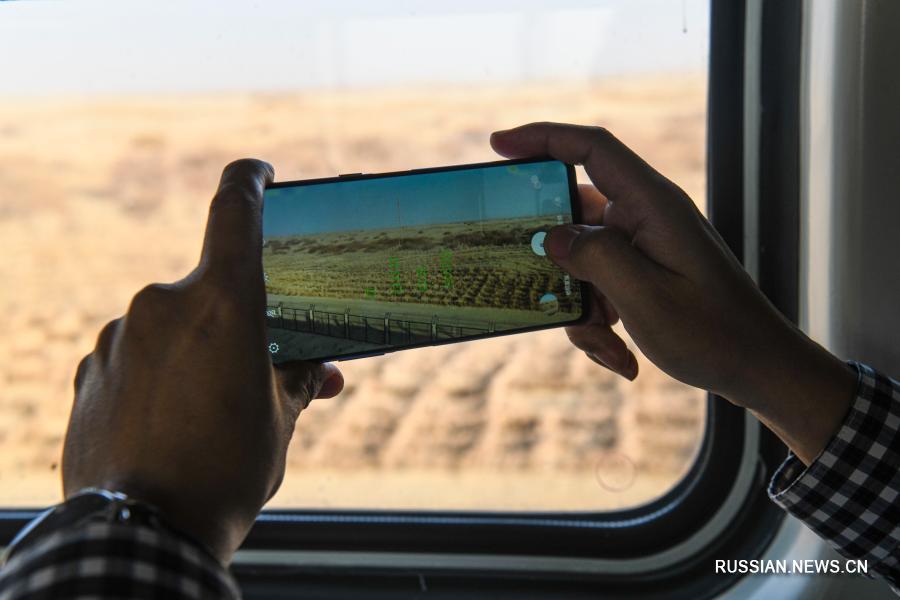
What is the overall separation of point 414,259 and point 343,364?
0.41 metres

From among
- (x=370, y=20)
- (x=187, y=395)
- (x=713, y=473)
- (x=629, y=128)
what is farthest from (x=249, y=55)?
(x=713, y=473)

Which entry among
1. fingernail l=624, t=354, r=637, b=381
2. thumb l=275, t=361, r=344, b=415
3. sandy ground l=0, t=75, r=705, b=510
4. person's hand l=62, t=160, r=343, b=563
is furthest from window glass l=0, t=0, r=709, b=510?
person's hand l=62, t=160, r=343, b=563

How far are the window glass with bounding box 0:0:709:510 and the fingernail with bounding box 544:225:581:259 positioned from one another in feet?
A: 1.09

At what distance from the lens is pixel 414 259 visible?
856mm

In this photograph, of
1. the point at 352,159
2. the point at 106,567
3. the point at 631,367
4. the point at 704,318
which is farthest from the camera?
the point at 352,159

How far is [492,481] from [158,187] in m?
0.79

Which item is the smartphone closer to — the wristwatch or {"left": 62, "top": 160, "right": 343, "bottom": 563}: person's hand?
{"left": 62, "top": 160, "right": 343, "bottom": 563}: person's hand

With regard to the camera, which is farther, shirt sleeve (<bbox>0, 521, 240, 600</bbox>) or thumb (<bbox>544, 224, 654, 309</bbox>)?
thumb (<bbox>544, 224, 654, 309</bbox>)

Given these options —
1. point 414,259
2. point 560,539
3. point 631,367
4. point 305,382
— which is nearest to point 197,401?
point 305,382

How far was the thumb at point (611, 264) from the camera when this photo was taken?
75cm

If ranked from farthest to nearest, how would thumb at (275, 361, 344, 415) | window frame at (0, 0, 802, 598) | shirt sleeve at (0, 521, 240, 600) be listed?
1. window frame at (0, 0, 802, 598)
2. thumb at (275, 361, 344, 415)
3. shirt sleeve at (0, 521, 240, 600)

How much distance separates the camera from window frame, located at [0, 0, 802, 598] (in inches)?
47.2

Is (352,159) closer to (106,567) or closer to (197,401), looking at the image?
(197,401)

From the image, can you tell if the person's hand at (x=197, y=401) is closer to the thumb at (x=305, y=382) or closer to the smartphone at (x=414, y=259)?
the thumb at (x=305, y=382)
